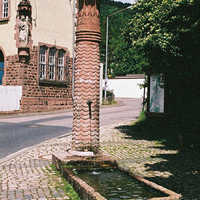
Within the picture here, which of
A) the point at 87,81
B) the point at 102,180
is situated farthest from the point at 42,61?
the point at 102,180

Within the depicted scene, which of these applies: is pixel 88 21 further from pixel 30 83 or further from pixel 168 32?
pixel 30 83

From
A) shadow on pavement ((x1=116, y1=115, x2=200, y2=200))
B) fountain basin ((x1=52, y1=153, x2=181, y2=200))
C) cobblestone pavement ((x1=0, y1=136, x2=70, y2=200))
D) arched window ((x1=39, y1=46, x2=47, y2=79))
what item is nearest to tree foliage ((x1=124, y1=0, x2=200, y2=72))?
shadow on pavement ((x1=116, y1=115, x2=200, y2=200))

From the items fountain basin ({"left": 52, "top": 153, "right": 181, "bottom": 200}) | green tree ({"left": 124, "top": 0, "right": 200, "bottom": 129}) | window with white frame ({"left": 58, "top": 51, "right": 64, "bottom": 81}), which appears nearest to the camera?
fountain basin ({"left": 52, "top": 153, "right": 181, "bottom": 200})

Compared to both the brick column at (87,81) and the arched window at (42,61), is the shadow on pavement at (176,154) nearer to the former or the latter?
the brick column at (87,81)

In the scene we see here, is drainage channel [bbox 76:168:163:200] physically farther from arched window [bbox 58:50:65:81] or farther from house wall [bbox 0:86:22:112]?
arched window [bbox 58:50:65:81]

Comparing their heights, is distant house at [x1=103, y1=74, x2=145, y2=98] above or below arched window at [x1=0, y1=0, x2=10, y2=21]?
below

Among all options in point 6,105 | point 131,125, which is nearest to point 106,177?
point 131,125

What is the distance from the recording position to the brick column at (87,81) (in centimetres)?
787

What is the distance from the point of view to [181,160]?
9578mm

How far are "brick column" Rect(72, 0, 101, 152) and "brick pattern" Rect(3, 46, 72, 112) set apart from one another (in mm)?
16770

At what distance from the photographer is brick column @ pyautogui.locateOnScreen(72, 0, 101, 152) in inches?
310

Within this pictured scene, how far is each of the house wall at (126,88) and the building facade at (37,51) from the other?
28.3 m

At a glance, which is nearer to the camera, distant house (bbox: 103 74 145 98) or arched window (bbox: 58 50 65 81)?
arched window (bbox: 58 50 65 81)

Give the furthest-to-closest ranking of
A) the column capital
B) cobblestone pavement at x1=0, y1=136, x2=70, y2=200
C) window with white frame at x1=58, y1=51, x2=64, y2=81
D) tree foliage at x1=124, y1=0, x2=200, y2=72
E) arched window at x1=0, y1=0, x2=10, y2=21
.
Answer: window with white frame at x1=58, y1=51, x2=64, y2=81
arched window at x1=0, y1=0, x2=10, y2=21
tree foliage at x1=124, y1=0, x2=200, y2=72
the column capital
cobblestone pavement at x1=0, y1=136, x2=70, y2=200
